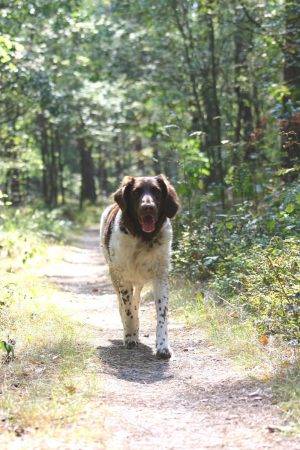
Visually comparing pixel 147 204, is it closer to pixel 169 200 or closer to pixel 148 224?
pixel 148 224

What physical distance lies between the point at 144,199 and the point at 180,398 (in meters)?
1.94

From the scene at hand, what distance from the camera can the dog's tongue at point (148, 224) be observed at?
5.82 metres

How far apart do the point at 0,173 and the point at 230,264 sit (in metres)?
13.0

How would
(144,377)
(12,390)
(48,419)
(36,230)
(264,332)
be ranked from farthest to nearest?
(36,230) → (264,332) → (144,377) → (12,390) → (48,419)

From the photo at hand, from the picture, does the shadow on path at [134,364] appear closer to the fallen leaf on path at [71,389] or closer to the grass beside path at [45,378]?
the grass beside path at [45,378]

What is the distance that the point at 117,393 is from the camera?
4.55 metres

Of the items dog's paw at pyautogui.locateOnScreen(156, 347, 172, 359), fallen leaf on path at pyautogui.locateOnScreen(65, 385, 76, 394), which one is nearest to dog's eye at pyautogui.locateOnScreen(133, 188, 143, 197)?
dog's paw at pyautogui.locateOnScreen(156, 347, 172, 359)

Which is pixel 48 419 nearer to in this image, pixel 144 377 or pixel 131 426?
pixel 131 426

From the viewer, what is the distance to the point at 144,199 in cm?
582

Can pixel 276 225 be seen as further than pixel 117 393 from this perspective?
Yes

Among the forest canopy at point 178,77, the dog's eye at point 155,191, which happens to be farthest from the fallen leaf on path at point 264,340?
the forest canopy at point 178,77

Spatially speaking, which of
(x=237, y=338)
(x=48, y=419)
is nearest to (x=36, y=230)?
(x=237, y=338)

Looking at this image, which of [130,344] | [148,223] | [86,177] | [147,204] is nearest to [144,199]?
[147,204]

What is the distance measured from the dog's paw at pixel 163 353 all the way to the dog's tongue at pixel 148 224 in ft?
3.43
